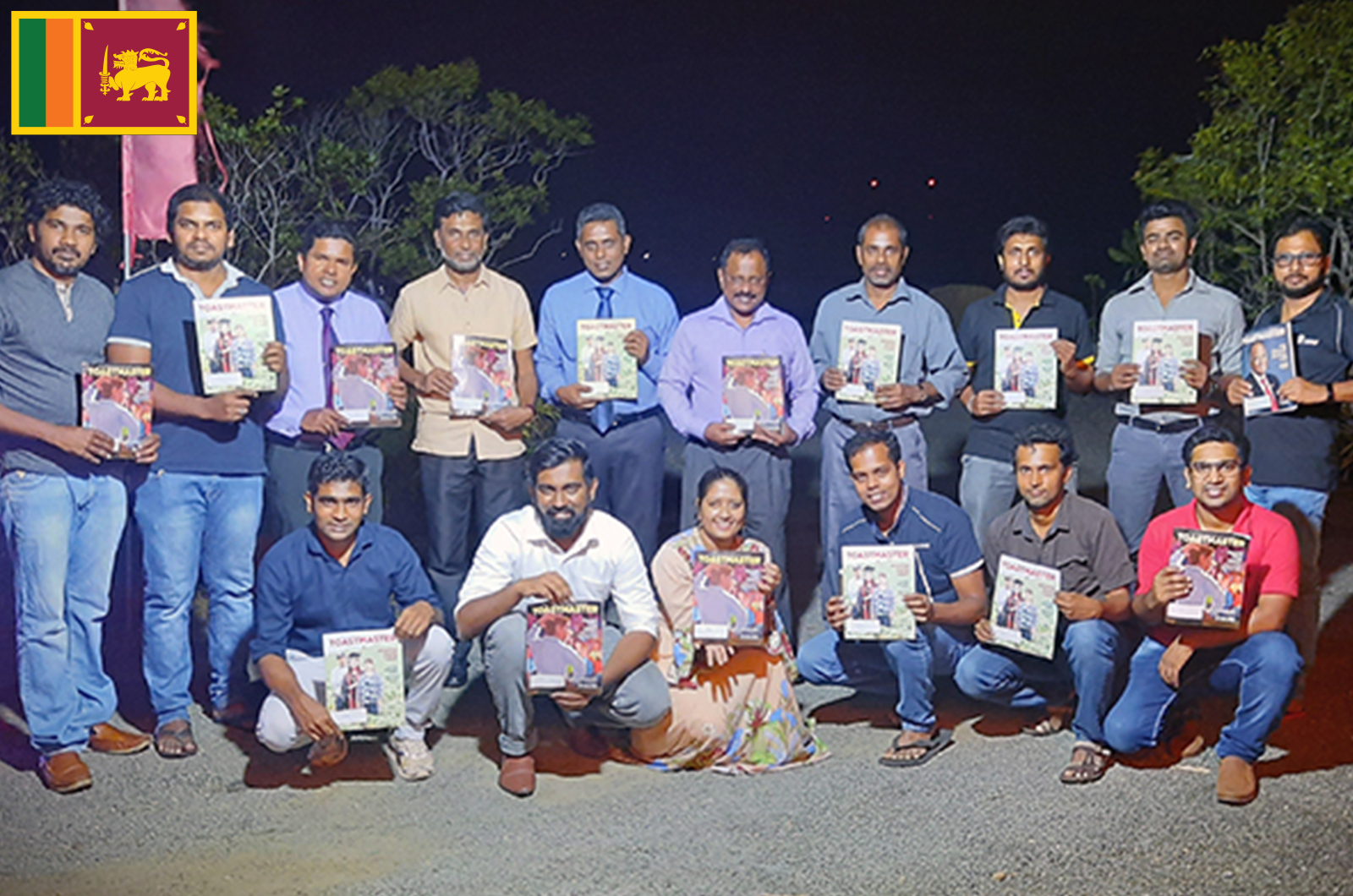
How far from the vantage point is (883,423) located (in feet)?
19.3

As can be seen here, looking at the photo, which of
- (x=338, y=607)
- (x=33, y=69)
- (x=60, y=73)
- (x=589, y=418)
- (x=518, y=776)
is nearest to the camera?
(x=518, y=776)

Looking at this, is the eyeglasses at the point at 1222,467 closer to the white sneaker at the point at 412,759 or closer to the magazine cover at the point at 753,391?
the magazine cover at the point at 753,391

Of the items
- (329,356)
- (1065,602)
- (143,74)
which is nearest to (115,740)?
(329,356)

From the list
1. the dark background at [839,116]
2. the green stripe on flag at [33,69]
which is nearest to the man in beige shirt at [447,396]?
the green stripe on flag at [33,69]

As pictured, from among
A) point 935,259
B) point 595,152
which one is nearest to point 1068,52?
point 935,259

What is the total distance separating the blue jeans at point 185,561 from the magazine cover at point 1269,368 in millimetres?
3906

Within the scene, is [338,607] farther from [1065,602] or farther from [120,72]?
[120,72]

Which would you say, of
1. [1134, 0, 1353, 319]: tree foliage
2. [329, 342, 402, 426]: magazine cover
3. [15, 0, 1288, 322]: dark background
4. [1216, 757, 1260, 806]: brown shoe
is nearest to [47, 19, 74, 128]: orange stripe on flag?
[329, 342, 402, 426]: magazine cover

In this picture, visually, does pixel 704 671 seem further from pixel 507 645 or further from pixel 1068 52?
pixel 1068 52

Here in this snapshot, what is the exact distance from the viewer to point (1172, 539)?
4.85 meters

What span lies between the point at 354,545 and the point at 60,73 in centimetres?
478

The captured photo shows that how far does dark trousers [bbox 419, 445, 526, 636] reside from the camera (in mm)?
5898

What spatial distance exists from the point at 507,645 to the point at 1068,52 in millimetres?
18419

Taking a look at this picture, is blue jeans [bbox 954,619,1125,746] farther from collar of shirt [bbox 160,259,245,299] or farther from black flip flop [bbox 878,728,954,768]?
collar of shirt [bbox 160,259,245,299]
